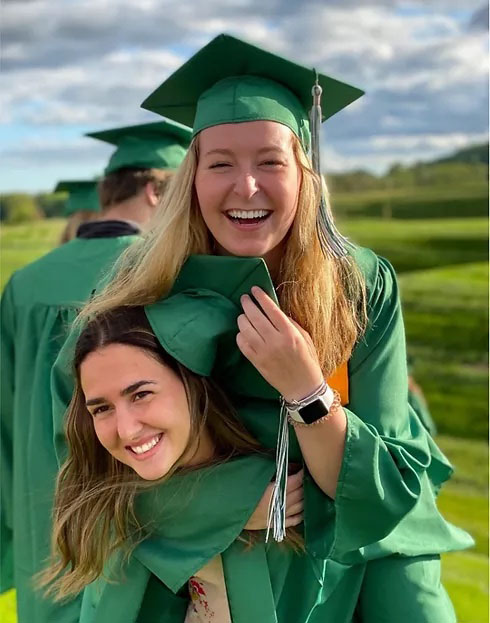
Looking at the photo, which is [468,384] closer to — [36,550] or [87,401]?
[36,550]

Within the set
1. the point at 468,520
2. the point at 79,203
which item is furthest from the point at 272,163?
the point at 468,520

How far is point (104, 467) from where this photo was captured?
172 centimetres

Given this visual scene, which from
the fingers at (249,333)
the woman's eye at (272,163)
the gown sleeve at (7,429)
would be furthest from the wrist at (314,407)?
the gown sleeve at (7,429)

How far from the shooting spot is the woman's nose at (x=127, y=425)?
154cm

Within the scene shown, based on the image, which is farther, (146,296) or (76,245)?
(76,245)

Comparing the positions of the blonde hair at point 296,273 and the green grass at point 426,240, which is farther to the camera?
the green grass at point 426,240

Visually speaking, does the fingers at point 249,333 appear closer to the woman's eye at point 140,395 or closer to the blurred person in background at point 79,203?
the woman's eye at point 140,395

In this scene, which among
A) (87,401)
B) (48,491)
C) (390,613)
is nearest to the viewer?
(87,401)

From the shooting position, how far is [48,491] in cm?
290

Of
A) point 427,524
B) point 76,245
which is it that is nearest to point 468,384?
point 76,245

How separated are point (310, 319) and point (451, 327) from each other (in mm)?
10223

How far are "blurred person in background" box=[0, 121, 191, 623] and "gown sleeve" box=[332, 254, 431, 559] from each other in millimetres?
1395

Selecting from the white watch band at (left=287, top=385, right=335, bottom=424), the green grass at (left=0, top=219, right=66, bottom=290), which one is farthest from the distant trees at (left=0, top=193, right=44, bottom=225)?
the white watch band at (left=287, top=385, right=335, bottom=424)

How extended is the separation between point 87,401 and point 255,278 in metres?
0.42
